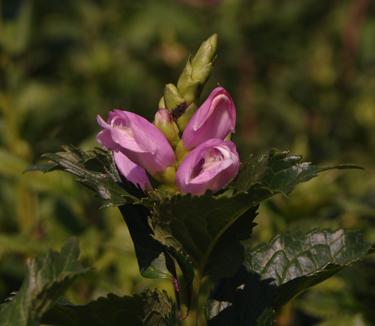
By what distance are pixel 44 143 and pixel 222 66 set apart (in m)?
1.94

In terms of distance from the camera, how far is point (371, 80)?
430 centimetres

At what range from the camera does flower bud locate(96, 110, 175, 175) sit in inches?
50.6

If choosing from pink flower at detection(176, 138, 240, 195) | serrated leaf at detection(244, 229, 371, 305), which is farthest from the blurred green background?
pink flower at detection(176, 138, 240, 195)

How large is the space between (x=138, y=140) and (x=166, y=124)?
47mm

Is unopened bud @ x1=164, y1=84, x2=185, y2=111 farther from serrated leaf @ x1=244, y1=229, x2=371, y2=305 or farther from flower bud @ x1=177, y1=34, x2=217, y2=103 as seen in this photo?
serrated leaf @ x1=244, y1=229, x2=371, y2=305

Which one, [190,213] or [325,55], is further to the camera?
[325,55]

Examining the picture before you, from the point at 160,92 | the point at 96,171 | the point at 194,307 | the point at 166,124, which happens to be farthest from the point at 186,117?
the point at 160,92

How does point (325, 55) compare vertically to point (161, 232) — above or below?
above

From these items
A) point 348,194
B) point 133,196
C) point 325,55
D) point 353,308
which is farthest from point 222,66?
point 133,196

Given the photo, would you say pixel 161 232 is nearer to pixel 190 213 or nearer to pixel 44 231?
pixel 190 213

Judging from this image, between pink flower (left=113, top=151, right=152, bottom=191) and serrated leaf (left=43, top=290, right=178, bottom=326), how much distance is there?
16 cm

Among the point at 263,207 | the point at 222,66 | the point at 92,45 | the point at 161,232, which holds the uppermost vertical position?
the point at 92,45

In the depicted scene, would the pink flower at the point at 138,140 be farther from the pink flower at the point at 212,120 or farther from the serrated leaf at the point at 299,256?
the serrated leaf at the point at 299,256

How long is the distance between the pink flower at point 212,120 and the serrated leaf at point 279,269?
234 mm
